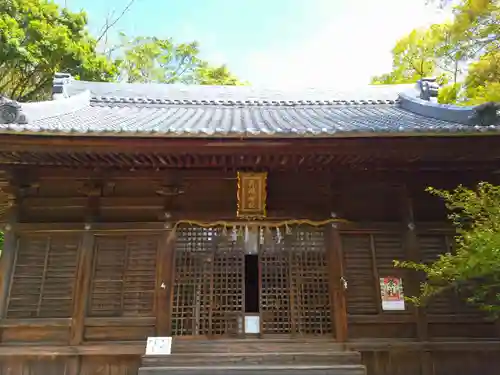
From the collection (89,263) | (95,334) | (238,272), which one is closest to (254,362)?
(238,272)

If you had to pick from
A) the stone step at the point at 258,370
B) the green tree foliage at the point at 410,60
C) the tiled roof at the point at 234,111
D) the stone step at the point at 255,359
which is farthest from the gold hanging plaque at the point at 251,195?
the green tree foliage at the point at 410,60

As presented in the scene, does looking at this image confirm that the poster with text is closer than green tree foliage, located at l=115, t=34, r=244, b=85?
Yes

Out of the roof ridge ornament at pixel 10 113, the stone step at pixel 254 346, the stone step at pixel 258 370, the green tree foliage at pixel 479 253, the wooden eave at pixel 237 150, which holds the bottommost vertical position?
the stone step at pixel 258 370

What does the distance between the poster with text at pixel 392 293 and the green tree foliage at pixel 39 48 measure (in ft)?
54.1

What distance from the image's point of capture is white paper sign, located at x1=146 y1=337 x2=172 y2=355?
17.7ft

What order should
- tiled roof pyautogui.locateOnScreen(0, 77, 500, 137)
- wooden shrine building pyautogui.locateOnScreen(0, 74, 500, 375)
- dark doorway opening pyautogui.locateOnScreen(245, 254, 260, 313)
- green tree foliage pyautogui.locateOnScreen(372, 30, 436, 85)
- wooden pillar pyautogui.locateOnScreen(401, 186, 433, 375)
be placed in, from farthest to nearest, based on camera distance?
green tree foliage pyautogui.locateOnScreen(372, 30, 436, 85)
dark doorway opening pyautogui.locateOnScreen(245, 254, 260, 313)
wooden pillar pyautogui.locateOnScreen(401, 186, 433, 375)
wooden shrine building pyautogui.locateOnScreen(0, 74, 500, 375)
tiled roof pyautogui.locateOnScreen(0, 77, 500, 137)

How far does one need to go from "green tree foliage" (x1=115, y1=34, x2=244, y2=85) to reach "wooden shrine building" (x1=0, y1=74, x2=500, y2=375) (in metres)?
20.1

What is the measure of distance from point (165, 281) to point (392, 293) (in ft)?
10.7

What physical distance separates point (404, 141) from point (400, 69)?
17.5 m

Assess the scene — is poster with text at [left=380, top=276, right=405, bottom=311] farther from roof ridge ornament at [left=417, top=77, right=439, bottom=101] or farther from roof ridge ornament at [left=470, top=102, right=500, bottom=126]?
roof ridge ornament at [left=417, top=77, right=439, bottom=101]

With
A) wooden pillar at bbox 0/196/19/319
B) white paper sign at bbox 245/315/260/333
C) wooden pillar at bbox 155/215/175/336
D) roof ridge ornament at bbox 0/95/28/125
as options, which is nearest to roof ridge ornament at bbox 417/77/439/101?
white paper sign at bbox 245/315/260/333

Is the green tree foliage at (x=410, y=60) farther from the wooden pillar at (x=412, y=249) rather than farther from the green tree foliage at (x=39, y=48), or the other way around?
the wooden pillar at (x=412, y=249)

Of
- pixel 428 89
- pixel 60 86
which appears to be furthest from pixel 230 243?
pixel 428 89

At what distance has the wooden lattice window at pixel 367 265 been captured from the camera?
5.86 meters
